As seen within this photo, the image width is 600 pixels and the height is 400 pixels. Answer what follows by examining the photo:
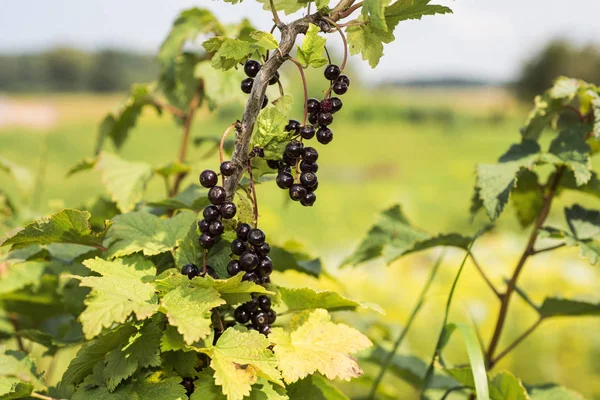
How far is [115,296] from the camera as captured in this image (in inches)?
24.6

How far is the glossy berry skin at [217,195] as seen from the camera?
657mm

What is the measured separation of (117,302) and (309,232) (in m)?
5.91

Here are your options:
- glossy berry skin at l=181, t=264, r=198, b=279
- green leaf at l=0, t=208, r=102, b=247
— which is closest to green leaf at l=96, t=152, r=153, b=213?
green leaf at l=0, t=208, r=102, b=247

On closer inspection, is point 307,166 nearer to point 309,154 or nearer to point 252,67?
point 309,154

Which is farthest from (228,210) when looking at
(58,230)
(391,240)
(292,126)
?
(391,240)

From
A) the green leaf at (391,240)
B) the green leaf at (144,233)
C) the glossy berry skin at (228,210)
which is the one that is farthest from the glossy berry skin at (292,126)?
the green leaf at (391,240)

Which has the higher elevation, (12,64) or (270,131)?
(270,131)

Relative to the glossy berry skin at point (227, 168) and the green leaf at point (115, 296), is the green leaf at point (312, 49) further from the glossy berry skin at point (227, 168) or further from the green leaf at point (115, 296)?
the green leaf at point (115, 296)

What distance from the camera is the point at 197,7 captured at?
142cm

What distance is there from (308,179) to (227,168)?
0.10 meters

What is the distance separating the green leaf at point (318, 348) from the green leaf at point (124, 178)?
1.56 feet

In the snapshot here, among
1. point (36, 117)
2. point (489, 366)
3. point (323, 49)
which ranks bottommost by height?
point (489, 366)

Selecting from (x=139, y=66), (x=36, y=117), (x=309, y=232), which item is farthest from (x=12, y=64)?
(x=36, y=117)

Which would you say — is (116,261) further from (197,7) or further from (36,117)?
(36,117)
